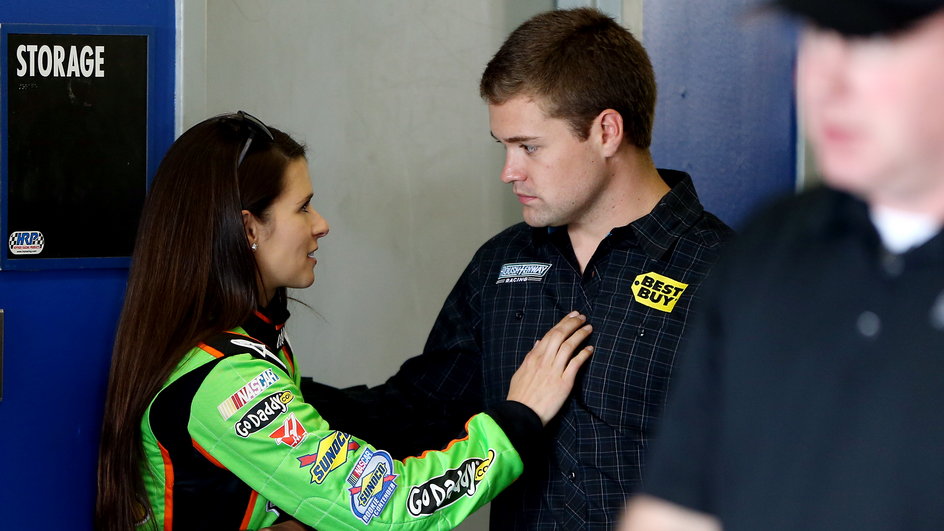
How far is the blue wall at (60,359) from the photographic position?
1733mm

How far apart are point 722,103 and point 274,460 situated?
1558mm

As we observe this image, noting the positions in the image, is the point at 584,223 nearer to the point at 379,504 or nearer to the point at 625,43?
the point at 625,43

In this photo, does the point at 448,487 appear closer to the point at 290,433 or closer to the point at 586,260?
the point at 290,433

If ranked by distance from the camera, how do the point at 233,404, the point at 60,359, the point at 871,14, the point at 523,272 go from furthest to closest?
the point at 523,272 → the point at 60,359 → the point at 233,404 → the point at 871,14

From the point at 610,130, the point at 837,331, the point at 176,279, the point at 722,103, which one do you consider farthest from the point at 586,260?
the point at 837,331

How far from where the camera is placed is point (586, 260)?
73.1 inches

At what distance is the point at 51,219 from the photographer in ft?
5.76

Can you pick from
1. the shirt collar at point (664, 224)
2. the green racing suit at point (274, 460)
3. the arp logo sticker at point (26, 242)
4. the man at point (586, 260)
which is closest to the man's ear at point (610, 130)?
the man at point (586, 260)

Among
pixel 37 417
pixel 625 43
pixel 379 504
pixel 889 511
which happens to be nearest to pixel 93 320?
pixel 37 417

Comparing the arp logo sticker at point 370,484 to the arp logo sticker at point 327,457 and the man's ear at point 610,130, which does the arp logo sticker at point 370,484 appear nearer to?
the arp logo sticker at point 327,457

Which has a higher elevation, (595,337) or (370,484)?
(595,337)

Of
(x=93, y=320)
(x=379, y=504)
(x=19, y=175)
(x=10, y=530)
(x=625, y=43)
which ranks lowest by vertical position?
(x=10, y=530)

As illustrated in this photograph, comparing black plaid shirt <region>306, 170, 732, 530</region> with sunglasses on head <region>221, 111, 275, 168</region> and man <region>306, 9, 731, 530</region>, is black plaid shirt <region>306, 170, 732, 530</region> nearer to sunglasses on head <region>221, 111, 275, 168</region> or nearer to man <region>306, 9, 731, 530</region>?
man <region>306, 9, 731, 530</region>

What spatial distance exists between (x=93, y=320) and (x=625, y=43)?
1093mm
